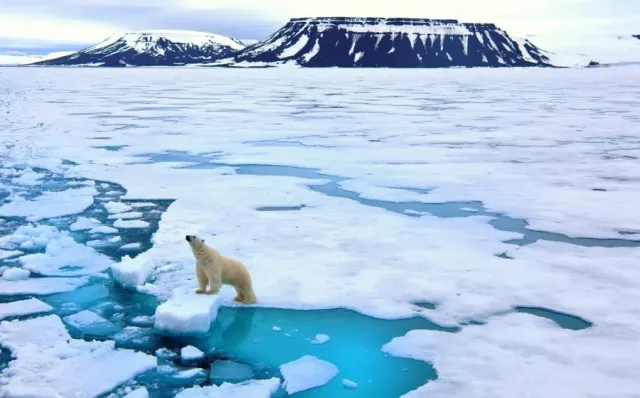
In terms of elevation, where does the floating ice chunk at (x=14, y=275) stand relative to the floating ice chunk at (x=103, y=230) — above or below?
below

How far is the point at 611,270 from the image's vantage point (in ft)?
18.9

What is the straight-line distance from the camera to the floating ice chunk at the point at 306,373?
151 inches

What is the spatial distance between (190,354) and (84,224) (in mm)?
3558

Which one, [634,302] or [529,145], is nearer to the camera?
[634,302]

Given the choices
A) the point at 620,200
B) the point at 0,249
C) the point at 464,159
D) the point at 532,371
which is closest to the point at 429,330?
the point at 532,371

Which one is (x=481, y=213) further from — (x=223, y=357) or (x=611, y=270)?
(x=223, y=357)

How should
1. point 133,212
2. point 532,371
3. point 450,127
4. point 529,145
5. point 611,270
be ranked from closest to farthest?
point 532,371 < point 611,270 < point 133,212 < point 529,145 < point 450,127

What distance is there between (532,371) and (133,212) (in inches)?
210

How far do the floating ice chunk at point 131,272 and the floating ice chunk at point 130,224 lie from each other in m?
1.72

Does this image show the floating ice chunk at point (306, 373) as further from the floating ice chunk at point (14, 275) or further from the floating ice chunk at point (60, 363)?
the floating ice chunk at point (14, 275)

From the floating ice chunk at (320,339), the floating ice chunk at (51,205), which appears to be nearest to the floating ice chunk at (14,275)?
the floating ice chunk at (51,205)

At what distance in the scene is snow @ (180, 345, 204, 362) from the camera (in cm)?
409

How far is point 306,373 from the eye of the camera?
398 centimetres

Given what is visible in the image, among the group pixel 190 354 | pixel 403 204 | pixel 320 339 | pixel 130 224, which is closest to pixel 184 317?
pixel 190 354
